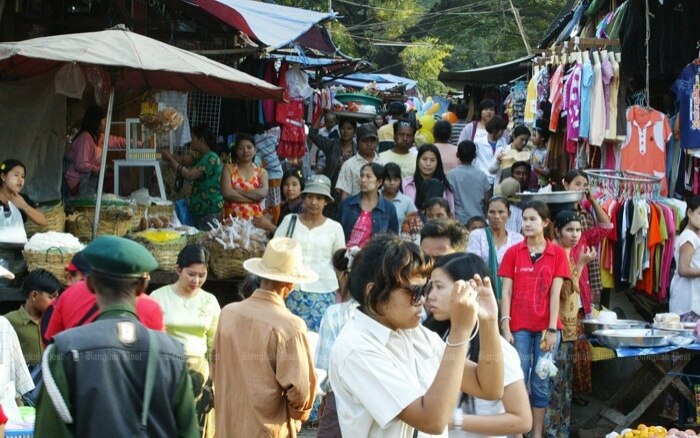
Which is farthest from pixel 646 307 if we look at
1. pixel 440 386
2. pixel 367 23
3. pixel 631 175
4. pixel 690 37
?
pixel 367 23

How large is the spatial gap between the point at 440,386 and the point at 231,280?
687 centimetres

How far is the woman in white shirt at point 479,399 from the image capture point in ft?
14.6

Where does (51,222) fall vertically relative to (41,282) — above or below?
above

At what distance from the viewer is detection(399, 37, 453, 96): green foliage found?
134ft

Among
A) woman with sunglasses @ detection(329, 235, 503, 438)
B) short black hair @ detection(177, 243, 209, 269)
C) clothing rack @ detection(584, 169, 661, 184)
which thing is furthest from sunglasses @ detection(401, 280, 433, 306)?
clothing rack @ detection(584, 169, 661, 184)

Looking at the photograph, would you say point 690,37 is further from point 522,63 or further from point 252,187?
point 522,63

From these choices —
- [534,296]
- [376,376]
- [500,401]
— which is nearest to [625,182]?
[534,296]

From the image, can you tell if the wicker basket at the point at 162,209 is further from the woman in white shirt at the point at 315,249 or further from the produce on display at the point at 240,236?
the woman in white shirt at the point at 315,249

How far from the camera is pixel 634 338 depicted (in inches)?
376

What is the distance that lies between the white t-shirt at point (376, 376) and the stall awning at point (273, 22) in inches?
340

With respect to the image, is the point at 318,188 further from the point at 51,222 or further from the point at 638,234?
the point at 638,234

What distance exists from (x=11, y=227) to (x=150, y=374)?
576cm

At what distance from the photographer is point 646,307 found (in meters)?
11.5

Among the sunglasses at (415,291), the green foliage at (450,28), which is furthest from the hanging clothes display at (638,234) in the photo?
the green foliage at (450,28)
